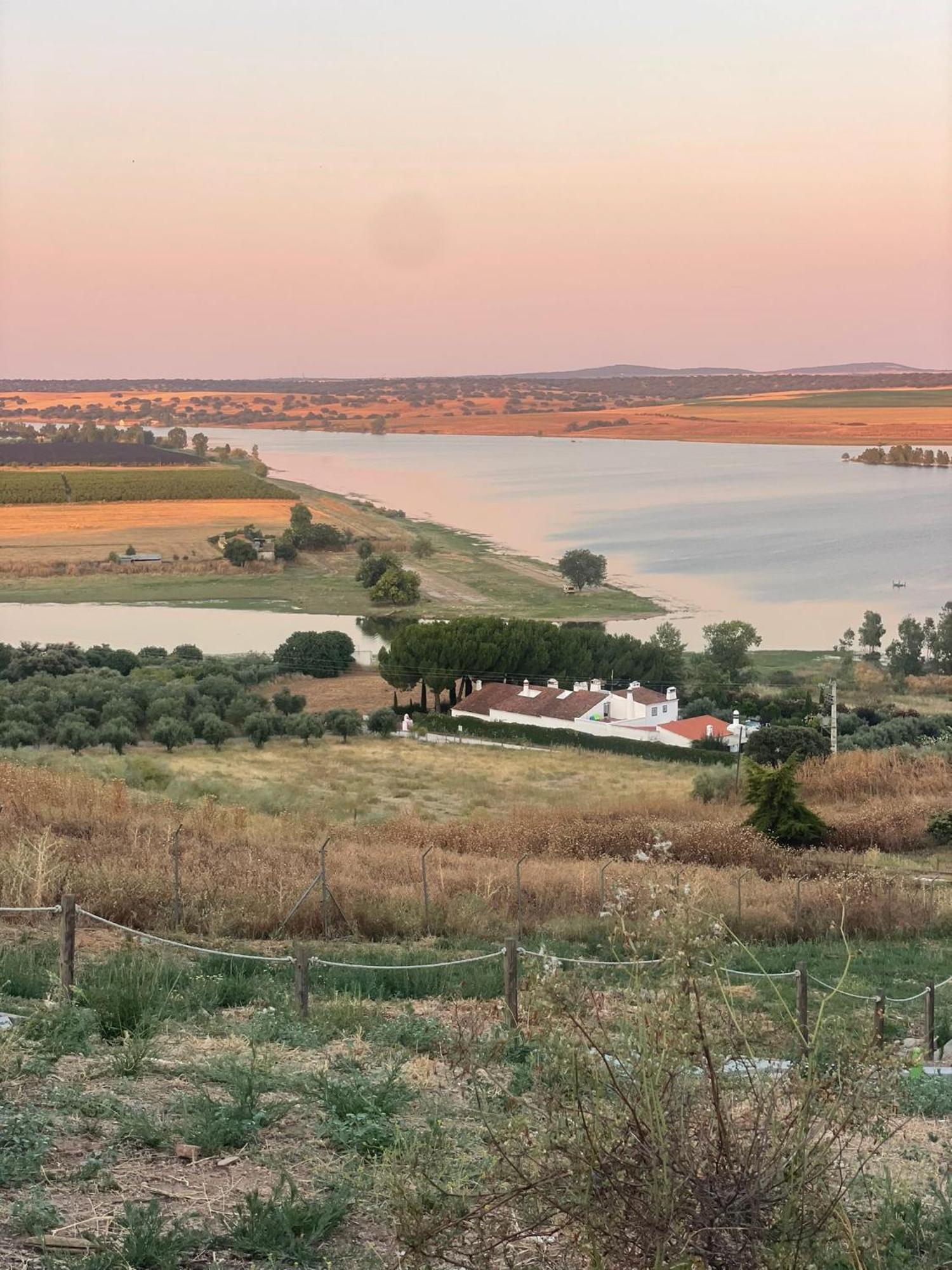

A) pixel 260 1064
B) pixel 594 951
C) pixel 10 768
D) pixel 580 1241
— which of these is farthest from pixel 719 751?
pixel 580 1241

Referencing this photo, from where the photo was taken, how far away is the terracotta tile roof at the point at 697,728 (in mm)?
28047

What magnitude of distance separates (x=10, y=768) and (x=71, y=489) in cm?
5108

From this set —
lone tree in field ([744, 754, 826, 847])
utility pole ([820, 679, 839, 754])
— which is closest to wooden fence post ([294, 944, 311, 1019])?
lone tree in field ([744, 754, 826, 847])

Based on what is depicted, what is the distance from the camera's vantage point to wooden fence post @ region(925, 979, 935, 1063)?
5773 mm

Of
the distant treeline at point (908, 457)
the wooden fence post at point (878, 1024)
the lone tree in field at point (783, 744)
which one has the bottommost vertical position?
the lone tree in field at point (783, 744)

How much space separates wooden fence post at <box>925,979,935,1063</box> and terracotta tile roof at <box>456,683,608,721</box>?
2314cm

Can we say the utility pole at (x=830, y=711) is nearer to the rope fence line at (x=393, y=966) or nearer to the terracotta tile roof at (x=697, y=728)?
the terracotta tile roof at (x=697, y=728)

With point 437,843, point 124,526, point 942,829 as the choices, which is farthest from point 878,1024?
point 124,526

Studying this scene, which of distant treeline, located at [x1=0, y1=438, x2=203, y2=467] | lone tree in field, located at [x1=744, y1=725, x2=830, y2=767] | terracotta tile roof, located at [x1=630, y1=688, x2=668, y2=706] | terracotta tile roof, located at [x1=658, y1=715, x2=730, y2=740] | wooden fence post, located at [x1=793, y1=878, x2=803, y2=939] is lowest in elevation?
terracotta tile roof, located at [x1=658, y1=715, x2=730, y2=740]

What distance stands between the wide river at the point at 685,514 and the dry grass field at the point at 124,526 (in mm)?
8194

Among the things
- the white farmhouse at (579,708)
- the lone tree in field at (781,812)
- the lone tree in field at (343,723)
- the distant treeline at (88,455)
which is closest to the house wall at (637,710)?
the white farmhouse at (579,708)

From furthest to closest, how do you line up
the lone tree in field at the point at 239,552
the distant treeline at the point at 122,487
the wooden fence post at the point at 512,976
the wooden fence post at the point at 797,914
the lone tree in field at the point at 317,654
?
the distant treeline at the point at 122,487
the lone tree in field at the point at 239,552
the lone tree in field at the point at 317,654
the wooden fence post at the point at 797,914
the wooden fence post at the point at 512,976

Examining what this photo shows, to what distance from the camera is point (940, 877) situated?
537 inches

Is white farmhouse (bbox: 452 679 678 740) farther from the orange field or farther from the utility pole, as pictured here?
the orange field
